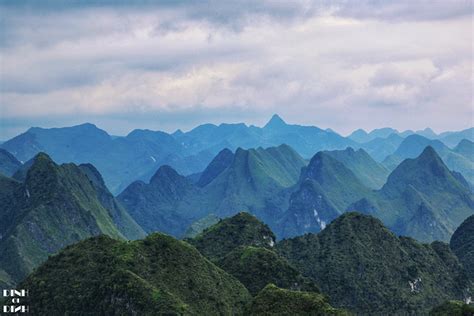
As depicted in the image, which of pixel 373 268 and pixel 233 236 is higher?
pixel 233 236

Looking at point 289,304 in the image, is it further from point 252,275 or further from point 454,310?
point 252,275

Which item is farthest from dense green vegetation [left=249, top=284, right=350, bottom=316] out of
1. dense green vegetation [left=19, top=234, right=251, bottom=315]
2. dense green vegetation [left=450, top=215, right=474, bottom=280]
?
dense green vegetation [left=450, top=215, right=474, bottom=280]

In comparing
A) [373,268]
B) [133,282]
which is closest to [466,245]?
[373,268]

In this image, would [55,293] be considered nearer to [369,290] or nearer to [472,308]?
Answer: [472,308]

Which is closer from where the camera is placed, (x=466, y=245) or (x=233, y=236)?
(x=233, y=236)

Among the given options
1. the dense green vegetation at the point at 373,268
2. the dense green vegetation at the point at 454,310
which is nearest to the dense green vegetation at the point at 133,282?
the dense green vegetation at the point at 454,310

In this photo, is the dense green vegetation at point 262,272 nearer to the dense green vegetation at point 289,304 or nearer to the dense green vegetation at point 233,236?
the dense green vegetation at point 233,236

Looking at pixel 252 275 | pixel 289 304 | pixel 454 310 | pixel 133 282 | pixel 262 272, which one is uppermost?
pixel 133 282

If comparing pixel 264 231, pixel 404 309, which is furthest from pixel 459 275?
pixel 264 231
